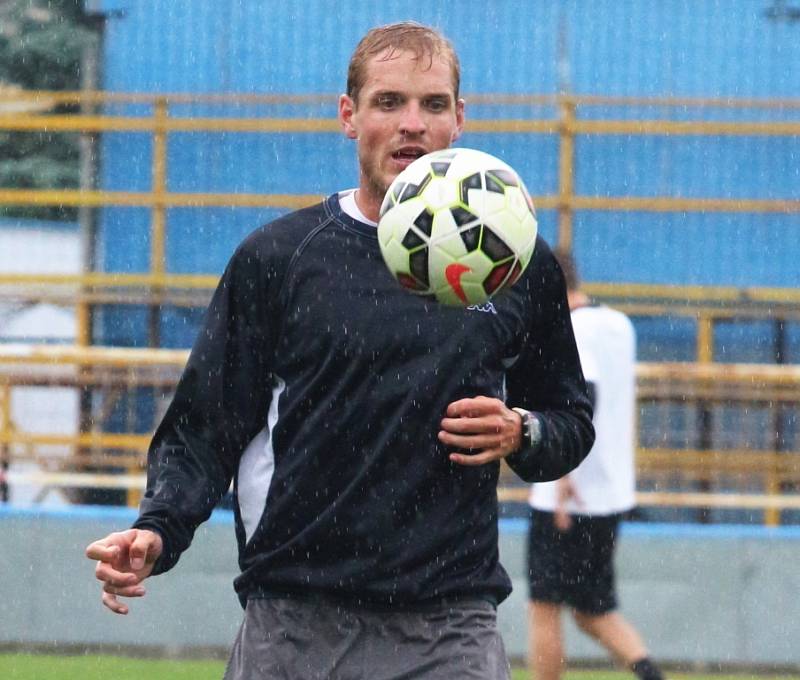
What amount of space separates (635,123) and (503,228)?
27.2 ft

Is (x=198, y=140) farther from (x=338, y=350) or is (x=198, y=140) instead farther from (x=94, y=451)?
(x=338, y=350)

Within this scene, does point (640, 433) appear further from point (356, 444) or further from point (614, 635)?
point (356, 444)

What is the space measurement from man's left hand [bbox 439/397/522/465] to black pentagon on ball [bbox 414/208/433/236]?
1.14 feet

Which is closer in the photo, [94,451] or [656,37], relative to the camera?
[94,451]

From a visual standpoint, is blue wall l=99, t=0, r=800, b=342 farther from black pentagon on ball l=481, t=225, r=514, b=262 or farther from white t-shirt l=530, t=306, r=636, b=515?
black pentagon on ball l=481, t=225, r=514, b=262

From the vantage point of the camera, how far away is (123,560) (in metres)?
3.24

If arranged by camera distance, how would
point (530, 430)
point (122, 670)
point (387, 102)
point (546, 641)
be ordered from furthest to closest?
1. point (122, 670)
2. point (546, 641)
3. point (387, 102)
4. point (530, 430)

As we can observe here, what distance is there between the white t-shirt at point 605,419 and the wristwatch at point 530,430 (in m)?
3.56

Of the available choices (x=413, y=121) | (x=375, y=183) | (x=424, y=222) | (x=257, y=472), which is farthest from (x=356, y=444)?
(x=413, y=121)

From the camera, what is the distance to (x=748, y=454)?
10047 millimetres

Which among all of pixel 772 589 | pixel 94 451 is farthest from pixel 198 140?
pixel 772 589

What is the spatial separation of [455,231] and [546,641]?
400cm

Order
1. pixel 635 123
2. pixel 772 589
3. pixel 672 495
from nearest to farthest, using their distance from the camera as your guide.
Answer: pixel 772 589, pixel 672 495, pixel 635 123

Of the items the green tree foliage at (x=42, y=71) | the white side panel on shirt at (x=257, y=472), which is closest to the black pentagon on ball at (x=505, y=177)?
the white side panel on shirt at (x=257, y=472)
